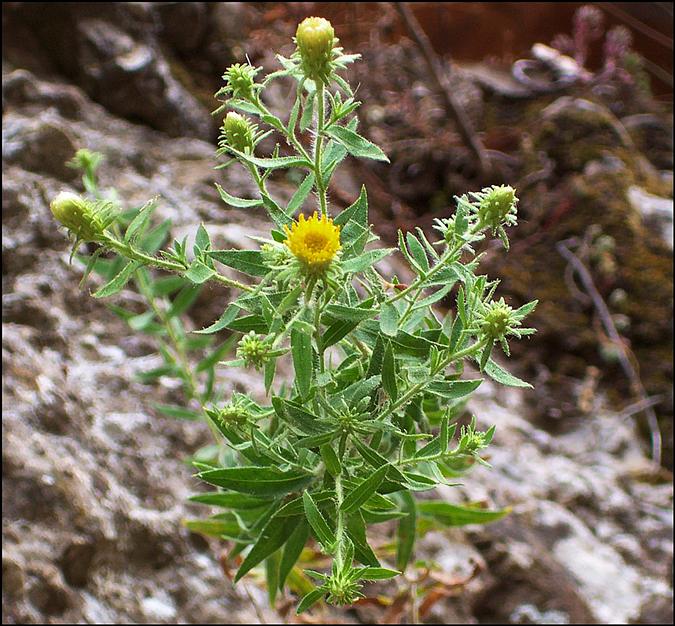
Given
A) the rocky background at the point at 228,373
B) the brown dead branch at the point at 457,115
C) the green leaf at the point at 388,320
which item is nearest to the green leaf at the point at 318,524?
the green leaf at the point at 388,320

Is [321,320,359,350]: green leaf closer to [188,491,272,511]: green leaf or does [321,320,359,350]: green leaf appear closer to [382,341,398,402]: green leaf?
[382,341,398,402]: green leaf

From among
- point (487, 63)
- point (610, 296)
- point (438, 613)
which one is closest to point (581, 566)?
point (438, 613)

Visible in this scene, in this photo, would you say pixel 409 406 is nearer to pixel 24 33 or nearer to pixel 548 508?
pixel 548 508

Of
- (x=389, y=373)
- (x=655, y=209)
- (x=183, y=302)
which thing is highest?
(x=389, y=373)

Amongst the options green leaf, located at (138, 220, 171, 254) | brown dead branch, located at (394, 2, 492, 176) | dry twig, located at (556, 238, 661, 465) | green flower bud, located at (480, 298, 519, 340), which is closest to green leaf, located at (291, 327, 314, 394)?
green flower bud, located at (480, 298, 519, 340)

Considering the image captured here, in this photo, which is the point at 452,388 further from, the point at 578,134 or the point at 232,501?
the point at 578,134

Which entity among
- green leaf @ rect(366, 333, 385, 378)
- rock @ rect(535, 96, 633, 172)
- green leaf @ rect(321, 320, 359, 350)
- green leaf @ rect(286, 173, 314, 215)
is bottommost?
rock @ rect(535, 96, 633, 172)

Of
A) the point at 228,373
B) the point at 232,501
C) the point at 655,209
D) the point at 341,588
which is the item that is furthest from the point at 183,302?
the point at 655,209
